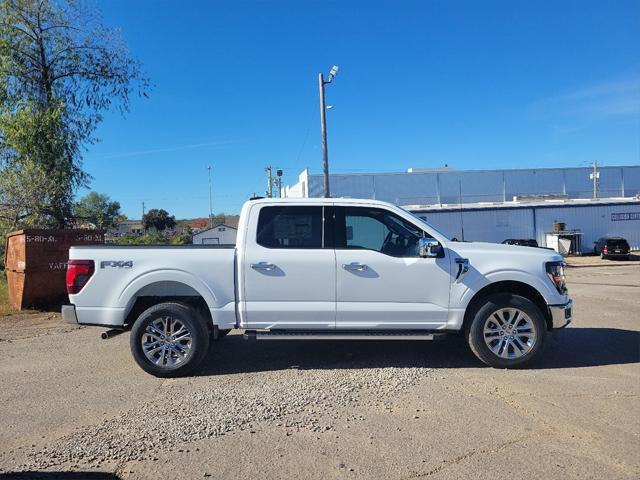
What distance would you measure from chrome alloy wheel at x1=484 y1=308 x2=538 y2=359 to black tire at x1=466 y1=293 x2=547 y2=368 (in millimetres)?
11

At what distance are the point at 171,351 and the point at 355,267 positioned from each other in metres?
2.32

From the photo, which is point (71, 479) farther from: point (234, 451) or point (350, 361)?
point (350, 361)

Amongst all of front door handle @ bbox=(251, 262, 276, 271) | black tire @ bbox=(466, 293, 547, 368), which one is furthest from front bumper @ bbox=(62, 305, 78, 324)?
black tire @ bbox=(466, 293, 547, 368)

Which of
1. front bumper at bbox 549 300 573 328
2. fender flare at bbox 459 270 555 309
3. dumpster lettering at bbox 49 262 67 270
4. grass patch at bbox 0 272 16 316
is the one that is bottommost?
grass patch at bbox 0 272 16 316

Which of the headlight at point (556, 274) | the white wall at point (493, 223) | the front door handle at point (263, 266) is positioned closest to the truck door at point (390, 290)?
the front door handle at point (263, 266)

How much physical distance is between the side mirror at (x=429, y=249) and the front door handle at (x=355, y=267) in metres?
0.65

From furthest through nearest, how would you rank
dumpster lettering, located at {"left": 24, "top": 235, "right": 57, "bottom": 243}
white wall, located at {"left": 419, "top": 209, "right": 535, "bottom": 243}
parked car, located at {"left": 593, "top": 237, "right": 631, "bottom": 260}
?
white wall, located at {"left": 419, "top": 209, "right": 535, "bottom": 243}
parked car, located at {"left": 593, "top": 237, "right": 631, "bottom": 260}
dumpster lettering, located at {"left": 24, "top": 235, "right": 57, "bottom": 243}

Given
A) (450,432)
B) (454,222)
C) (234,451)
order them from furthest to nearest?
(454,222) < (450,432) < (234,451)

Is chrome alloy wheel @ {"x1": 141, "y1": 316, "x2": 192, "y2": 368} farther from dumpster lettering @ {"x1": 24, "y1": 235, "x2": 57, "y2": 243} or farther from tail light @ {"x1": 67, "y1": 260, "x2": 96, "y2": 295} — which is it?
dumpster lettering @ {"x1": 24, "y1": 235, "x2": 57, "y2": 243}

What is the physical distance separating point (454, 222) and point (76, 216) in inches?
1002

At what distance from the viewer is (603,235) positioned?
115 ft

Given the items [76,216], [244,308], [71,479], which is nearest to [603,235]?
[76,216]

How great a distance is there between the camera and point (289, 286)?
590 cm

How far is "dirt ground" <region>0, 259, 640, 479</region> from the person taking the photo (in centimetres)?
365
